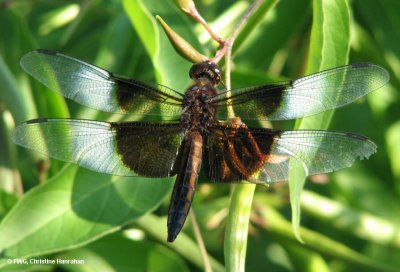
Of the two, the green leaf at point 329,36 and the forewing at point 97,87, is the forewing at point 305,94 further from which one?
the forewing at point 97,87

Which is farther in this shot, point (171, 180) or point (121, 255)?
point (121, 255)

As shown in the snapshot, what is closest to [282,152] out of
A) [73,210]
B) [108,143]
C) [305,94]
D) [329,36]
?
[305,94]

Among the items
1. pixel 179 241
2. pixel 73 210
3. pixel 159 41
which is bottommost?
pixel 179 241

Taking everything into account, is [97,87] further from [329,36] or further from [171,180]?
[329,36]

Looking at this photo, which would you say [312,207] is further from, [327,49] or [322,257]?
[327,49]

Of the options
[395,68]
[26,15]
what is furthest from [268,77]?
[26,15]

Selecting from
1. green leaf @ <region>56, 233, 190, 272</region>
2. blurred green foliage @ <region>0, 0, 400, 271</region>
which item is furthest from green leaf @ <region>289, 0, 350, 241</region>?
green leaf @ <region>56, 233, 190, 272</region>

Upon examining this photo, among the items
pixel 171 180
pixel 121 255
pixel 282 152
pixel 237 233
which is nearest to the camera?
pixel 237 233

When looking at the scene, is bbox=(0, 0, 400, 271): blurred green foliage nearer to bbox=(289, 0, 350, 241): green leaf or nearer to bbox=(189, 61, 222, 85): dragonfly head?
bbox=(289, 0, 350, 241): green leaf
